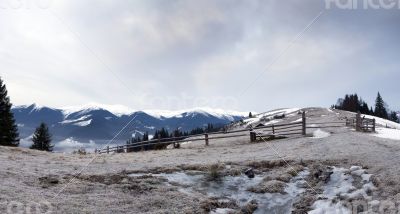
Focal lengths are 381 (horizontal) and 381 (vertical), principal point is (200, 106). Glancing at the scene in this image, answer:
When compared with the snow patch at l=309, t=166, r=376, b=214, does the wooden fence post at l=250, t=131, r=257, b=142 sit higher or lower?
higher

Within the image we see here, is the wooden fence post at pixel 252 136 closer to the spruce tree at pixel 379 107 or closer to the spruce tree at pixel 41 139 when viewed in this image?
the spruce tree at pixel 41 139

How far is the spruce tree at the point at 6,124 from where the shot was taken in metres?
53.8

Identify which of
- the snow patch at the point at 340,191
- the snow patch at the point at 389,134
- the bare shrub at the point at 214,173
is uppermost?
the snow patch at the point at 389,134

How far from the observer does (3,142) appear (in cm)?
5312

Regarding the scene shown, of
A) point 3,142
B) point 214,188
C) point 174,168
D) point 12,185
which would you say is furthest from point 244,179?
point 3,142

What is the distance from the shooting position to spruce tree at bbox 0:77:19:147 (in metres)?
53.8

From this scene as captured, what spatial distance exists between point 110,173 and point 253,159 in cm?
895

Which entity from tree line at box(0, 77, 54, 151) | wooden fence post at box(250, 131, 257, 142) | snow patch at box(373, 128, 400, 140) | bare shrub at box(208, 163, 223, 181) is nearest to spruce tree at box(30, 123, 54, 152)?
tree line at box(0, 77, 54, 151)

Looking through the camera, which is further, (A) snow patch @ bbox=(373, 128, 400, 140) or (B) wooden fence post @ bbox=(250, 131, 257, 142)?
(B) wooden fence post @ bbox=(250, 131, 257, 142)

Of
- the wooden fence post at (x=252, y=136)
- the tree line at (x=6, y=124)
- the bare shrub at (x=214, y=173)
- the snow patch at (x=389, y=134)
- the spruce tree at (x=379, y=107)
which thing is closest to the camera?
the bare shrub at (x=214, y=173)

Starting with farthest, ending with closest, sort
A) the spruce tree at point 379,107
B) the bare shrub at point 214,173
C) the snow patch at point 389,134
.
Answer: the spruce tree at point 379,107
the snow patch at point 389,134
the bare shrub at point 214,173

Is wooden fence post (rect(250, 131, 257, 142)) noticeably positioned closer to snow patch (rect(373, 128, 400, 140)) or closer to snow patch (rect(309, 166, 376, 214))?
snow patch (rect(373, 128, 400, 140))

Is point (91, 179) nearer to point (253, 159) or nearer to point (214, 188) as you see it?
point (214, 188)

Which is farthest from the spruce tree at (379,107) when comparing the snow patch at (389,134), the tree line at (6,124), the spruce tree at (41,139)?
the tree line at (6,124)
